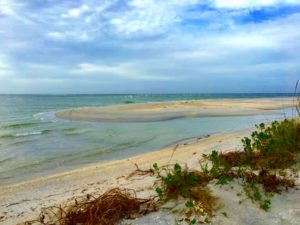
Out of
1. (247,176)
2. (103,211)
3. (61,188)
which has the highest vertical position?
(247,176)

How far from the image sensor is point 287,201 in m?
4.11

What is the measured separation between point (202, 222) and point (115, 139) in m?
9.68

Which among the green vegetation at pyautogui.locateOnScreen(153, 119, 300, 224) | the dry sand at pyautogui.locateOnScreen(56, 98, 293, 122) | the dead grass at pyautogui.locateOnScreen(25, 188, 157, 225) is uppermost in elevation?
the green vegetation at pyautogui.locateOnScreen(153, 119, 300, 224)

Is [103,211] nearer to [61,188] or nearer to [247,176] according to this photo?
[247,176]

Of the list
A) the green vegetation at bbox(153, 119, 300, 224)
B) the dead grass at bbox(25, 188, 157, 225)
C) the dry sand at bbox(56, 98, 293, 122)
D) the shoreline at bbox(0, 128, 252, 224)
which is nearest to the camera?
the dead grass at bbox(25, 188, 157, 225)

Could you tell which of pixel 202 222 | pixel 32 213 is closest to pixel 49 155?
pixel 32 213

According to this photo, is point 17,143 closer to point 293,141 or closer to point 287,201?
point 293,141

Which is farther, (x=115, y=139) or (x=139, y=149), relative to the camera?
(x=115, y=139)

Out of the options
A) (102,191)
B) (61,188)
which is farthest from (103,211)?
(61,188)

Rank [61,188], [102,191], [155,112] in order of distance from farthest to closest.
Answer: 1. [155,112]
2. [61,188]
3. [102,191]

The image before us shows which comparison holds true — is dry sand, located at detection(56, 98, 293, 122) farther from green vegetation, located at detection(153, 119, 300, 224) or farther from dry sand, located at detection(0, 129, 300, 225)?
green vegetation, located at detection(153, 119, 300, 224)

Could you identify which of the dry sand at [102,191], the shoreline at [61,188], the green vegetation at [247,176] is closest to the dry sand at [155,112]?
the shoreline at [61,188]

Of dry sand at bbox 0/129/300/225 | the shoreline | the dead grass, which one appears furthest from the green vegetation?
the shoreline

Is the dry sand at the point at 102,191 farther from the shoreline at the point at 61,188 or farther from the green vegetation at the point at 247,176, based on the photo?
the green vegetation at the point at 247,176
